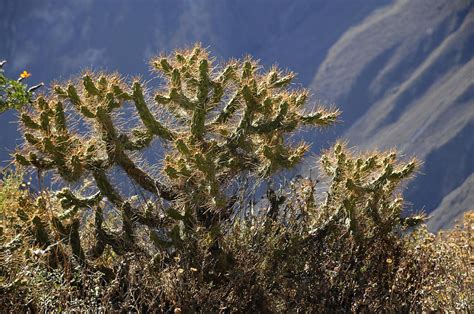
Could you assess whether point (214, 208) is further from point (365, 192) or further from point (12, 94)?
point (12, 94)

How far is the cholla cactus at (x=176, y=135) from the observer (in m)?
7.27

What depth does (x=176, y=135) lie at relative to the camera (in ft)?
25.2

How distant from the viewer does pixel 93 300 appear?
230 inches

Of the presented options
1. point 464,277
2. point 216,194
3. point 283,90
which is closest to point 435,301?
point 464,277

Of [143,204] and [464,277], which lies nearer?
[464,277]

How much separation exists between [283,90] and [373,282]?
215cm

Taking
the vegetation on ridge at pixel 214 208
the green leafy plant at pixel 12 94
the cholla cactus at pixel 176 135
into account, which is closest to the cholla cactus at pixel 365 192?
the vegetation on ridge at pixel 214 208

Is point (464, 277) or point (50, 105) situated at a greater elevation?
point (50, 105)

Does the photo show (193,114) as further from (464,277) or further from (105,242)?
(464,277)

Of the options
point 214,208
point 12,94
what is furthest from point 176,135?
point 12,94

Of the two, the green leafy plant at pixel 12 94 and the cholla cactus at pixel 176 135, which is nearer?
the green leafy plant at pixel 12 94

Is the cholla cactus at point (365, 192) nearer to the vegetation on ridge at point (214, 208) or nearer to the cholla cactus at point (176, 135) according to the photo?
the vegetation on ridge at point (214, 208)

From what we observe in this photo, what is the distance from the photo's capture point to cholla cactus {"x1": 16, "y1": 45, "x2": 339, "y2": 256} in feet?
23.8

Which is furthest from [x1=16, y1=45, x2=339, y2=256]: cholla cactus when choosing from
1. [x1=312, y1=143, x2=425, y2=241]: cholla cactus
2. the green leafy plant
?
the green leafy plant
